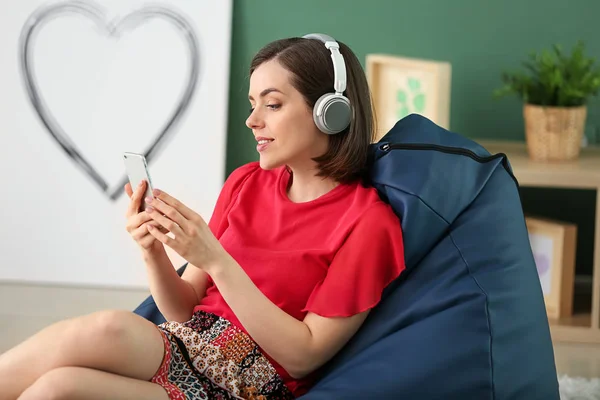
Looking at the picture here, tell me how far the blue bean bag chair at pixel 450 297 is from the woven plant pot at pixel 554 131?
1216 mm

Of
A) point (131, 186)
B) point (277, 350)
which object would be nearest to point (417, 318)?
point (277, 350)

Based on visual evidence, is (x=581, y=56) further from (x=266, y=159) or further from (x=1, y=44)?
(x=1, y=44)

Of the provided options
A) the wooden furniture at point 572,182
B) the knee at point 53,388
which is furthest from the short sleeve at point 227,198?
the wooden furniture at point 572,182

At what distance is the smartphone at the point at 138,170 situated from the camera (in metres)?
1.47

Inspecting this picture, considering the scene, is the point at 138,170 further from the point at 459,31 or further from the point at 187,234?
the point at 459,31

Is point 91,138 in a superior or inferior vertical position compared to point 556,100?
inferior

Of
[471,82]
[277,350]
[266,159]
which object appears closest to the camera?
[277,350]

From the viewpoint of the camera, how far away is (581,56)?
2.80 m

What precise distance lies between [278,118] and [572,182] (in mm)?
1432

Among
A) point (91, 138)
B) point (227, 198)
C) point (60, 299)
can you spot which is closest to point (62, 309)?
point (60, 299)

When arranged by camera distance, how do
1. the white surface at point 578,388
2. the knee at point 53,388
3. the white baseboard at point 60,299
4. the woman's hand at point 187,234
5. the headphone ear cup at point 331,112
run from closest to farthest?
the knee at point 53,388 < the woman's hand at point 187,234 < the headphone ear cup at point 331,112 < the white surface at point 578,388 < the white baseboard at point 60,299

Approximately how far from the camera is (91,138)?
320cm

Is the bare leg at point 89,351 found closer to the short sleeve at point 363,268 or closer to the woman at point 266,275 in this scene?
the woman at point 266,275

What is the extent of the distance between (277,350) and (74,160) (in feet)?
6.43
